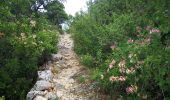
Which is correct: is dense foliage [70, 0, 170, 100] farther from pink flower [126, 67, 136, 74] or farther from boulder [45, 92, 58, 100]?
boulder [45, 92, 58, 100]

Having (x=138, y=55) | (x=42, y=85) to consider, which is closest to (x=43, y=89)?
(x=42, y=85)

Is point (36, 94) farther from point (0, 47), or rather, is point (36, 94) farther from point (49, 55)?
point (49, 55)

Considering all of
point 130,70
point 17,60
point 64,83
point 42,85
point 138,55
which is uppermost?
point 138,55

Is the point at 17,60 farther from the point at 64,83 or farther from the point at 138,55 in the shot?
the point at 138,55

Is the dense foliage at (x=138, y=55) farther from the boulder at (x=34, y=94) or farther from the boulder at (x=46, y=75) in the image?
the boulder at (x=34, y=94)

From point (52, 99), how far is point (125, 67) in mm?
2702

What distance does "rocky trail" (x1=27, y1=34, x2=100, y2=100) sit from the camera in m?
9.91

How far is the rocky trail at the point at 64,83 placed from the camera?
9.91 metres

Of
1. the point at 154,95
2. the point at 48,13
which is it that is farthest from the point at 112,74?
the point at 48,13

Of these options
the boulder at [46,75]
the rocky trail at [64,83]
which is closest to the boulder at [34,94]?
the rocky trail at [64,83]

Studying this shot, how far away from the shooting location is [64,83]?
11492 mm

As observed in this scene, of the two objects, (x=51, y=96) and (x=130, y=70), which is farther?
(x=51, y=96)

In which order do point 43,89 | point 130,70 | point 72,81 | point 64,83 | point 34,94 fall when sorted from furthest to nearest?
point 72,81 → point 64,83 → point 43,89 → point 34,94 → point 130,70

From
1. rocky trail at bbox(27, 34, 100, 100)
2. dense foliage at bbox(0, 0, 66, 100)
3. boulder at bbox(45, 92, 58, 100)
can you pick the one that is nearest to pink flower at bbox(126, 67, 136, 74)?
rocky trail at bbox(27, 34, 100, 100)
